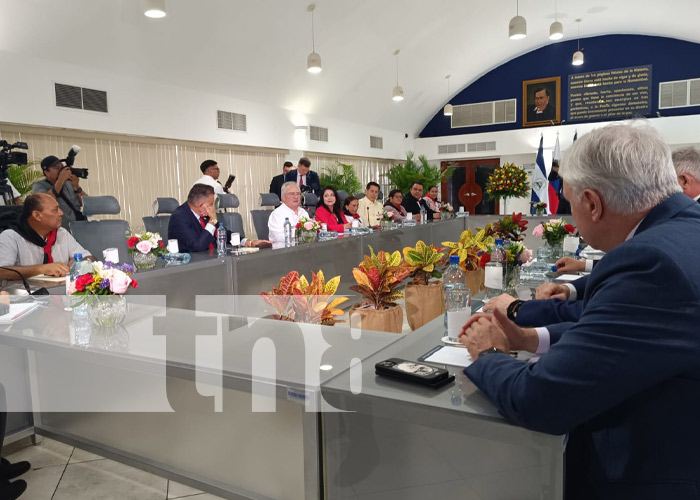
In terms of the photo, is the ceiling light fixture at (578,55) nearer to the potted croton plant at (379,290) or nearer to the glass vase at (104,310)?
the potted croton plant at (379,290)

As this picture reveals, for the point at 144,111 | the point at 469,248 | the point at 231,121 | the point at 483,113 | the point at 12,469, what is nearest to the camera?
the point at 12,469

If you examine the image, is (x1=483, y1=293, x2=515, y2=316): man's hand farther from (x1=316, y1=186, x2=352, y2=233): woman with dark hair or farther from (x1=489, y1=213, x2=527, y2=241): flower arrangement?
(x1=316, y1=186, x2=352, y2=233): woman with dark hair

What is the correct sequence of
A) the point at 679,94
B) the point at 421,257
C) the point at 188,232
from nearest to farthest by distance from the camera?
the point at 421,257
the point at 188,232
the point at 679,94

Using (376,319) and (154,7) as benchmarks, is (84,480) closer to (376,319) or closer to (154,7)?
(376,319)

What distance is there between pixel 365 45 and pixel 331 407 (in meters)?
8.47

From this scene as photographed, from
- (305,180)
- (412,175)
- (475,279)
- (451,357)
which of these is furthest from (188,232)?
(412,175)

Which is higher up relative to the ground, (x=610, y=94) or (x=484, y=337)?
(x=610, y=94)

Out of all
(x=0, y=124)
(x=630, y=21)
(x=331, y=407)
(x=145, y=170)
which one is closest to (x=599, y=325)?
(x=331, y=407)

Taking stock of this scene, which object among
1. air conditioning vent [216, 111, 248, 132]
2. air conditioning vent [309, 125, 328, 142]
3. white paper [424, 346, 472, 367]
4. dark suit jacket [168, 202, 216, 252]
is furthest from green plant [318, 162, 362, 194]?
white paper [424, 346, 472, 367]

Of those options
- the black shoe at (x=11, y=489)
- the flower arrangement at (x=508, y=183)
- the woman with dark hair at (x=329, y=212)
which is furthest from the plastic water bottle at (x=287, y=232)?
the flower arrangement at (x=508, y=183)

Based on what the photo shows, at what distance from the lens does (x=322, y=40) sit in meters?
7.86

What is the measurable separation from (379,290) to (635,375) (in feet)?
5.52

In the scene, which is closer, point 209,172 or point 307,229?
point 307,229

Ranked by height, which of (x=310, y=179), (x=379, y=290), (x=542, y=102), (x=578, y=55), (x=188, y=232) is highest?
(x=578, y=55)
